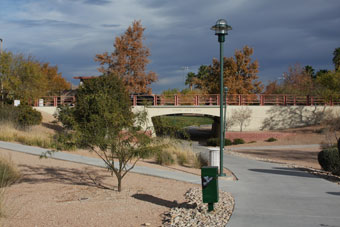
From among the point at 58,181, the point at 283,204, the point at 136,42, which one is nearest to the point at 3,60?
the point at 136,42

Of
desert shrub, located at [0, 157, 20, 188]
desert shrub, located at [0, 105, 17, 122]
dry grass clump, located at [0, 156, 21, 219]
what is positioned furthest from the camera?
desert shrub, located at [0, 105, 17, 122]

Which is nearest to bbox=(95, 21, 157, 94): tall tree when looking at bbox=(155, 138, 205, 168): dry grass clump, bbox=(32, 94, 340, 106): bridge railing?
bbox=(32, 94, 340, 106): bridge railing

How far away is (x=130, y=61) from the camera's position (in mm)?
44625

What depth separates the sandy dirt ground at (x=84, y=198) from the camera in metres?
7.96

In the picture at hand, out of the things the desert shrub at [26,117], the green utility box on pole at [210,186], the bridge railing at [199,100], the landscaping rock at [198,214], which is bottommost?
the landscaping rock at [198,214]

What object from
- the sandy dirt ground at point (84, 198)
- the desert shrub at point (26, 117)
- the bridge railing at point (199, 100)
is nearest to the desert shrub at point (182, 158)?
the sandy dirt ground at point (84, 198)

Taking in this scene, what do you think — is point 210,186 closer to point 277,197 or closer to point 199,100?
point 277,197

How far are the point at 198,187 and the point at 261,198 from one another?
6.97 ft

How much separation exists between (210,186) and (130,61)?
123ft

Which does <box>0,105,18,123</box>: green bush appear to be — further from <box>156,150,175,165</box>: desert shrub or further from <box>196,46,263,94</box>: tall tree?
<box>196,46,263,94</box>: tall tree

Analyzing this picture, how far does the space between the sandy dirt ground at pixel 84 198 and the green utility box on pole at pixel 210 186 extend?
1055 millimetres

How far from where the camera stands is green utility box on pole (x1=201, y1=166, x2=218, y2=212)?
805cm

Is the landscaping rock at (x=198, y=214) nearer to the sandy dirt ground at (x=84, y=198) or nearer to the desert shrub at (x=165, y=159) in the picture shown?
the sandy dirt ground at (x=84, y=198)

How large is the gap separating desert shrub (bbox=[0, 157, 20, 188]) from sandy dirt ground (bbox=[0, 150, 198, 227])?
0.23m
